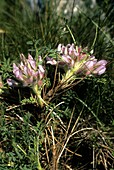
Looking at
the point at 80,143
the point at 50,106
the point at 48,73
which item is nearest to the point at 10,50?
the point at 48,73

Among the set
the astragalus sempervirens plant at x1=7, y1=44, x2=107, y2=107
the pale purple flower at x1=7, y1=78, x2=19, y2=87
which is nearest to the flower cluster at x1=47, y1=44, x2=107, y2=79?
the astragalus sempervirens plant at x1=7, y1=44, x2=107, y2=107

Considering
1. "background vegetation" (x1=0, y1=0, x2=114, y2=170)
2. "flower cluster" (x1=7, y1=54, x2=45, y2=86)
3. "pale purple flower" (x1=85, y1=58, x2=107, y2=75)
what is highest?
"flower cluster" (x1=7, y1=54, x2=45, y2=86)

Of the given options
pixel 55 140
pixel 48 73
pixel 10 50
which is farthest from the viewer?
pixel 10 50

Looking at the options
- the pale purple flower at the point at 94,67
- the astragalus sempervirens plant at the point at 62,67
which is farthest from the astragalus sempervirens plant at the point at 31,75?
the pale purple flower at the point at 94,67

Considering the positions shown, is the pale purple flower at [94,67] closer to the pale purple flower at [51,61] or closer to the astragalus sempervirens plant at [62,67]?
the astragalus sempervirens plant at [62,67]

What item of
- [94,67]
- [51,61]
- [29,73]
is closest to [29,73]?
[29,73]

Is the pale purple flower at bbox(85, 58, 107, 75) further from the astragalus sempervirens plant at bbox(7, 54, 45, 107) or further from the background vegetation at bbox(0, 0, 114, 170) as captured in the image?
the astragalus sempervirens plant at bbox(7, 54, 45, 107)

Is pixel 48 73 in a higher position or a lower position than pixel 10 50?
lower

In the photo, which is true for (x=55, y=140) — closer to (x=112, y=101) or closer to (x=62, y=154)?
(x=62, y=154)
